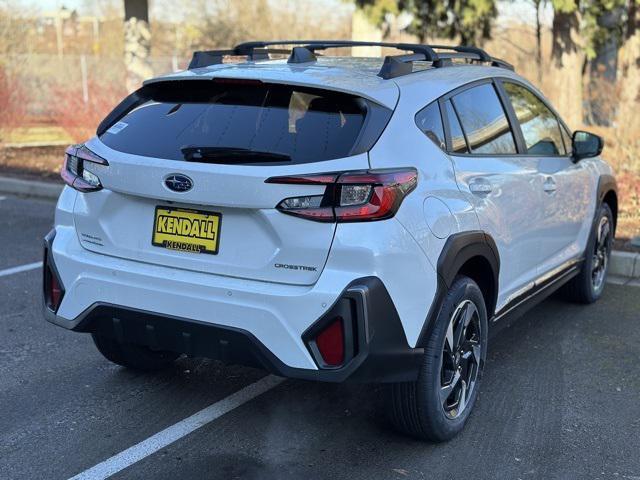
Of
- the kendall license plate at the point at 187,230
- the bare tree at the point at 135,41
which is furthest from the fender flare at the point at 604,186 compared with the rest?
the bare tree at the point at 135,41

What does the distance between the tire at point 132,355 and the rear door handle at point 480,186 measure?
199 cm

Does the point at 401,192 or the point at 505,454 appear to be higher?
the point at 401,192

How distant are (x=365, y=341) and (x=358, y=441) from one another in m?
0.84

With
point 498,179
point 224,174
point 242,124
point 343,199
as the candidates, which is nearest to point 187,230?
point 224,174

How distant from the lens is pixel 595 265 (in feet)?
19.8

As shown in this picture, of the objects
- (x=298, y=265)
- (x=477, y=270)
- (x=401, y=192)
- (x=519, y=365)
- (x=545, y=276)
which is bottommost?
(x=519, y=365)

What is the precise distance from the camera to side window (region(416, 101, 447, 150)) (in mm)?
3506

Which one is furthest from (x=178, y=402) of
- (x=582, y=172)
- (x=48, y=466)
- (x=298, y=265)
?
(x=582, y=172)

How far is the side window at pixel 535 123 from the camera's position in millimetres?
4645

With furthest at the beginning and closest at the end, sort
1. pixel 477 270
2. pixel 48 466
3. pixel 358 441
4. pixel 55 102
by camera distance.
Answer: pixel 55 102 → pixel 477 270 → pixel 358 441 → pixel 48 466

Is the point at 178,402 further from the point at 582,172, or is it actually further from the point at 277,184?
the point at 582,172

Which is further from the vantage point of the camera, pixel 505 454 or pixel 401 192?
pixel 505 454

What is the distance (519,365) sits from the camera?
4.68 m

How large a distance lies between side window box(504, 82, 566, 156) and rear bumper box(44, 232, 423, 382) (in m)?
2.00
